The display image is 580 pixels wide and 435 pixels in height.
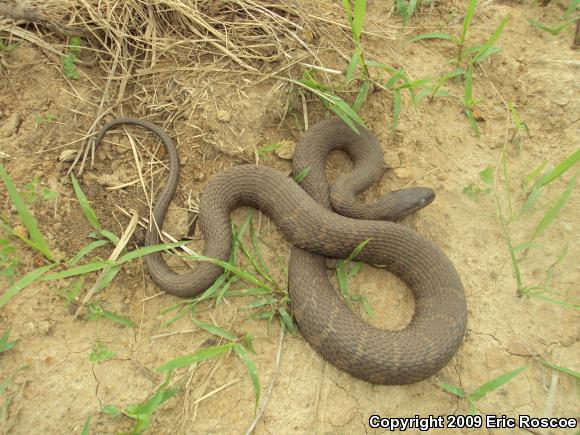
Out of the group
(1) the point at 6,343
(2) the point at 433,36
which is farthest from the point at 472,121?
(1) the point at 6,343

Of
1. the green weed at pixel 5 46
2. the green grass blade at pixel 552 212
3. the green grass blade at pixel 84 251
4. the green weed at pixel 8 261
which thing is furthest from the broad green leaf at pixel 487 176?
the green weed at pixel 5 46

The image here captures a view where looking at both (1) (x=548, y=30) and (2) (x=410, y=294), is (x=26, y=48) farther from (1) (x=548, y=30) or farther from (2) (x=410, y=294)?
(1) (x=548, y=30)

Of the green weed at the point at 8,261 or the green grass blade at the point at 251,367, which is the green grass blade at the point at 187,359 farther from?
the green weed at the point at 8,261

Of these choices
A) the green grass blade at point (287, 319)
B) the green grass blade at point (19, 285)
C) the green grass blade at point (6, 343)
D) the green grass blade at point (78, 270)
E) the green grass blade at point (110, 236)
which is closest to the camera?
the green grass blade at point (19, 285)

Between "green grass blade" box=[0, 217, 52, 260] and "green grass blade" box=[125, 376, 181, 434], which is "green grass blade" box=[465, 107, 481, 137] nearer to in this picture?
"green grass blade" box=[125, 376, 181, 434]

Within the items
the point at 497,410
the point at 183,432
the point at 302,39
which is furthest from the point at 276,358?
the point at 302,39

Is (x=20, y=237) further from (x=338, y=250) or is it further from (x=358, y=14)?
(x=358, y=14)
